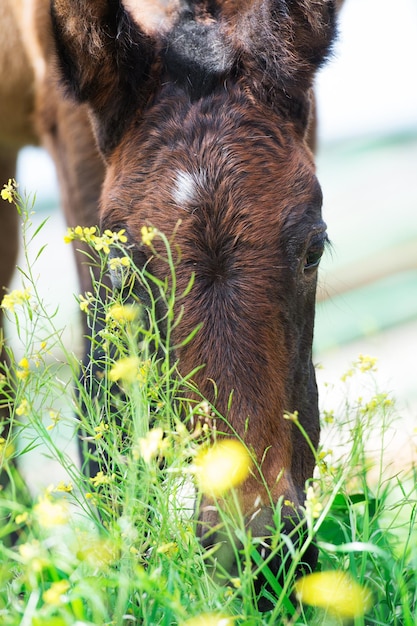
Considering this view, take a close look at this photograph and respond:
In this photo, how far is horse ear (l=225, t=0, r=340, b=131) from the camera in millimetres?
2891

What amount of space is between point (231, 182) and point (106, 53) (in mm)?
755

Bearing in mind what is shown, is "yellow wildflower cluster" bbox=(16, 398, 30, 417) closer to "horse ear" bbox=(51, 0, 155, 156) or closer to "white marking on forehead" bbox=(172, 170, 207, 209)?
"white marking on forehead" bbox=(172, 170, 207, 209)

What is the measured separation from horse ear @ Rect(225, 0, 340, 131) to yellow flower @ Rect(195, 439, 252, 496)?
1.32 meters

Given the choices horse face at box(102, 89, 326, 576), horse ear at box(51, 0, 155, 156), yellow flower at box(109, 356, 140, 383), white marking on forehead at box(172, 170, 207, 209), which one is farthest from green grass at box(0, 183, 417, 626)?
horse ear at box(51, 0, 155, 156)

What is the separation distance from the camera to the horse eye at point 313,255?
8.93 ft

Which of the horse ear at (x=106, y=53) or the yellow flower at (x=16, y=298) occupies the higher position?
the horse ear at (x=106, y=53)

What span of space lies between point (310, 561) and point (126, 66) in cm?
181

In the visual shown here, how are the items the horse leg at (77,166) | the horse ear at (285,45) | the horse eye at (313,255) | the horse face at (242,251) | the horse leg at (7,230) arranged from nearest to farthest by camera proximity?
the horse face at (242,251), the horse eye at (313,255), the horse ear at (285,45), the horse leg at (77,166), the horse leg at (7,230)

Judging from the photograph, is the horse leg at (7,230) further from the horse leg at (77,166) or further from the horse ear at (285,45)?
the horse ear at (285,45)

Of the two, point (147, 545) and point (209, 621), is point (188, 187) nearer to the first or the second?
point (147, 545)

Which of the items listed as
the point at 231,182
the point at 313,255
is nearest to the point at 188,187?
the point at 231,182

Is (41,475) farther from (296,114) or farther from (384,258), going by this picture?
(384,258)

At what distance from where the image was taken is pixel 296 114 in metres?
3.02

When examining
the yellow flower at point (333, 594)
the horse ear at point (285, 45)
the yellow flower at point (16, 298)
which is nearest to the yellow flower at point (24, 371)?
the yellow flower at point (16, 298)
